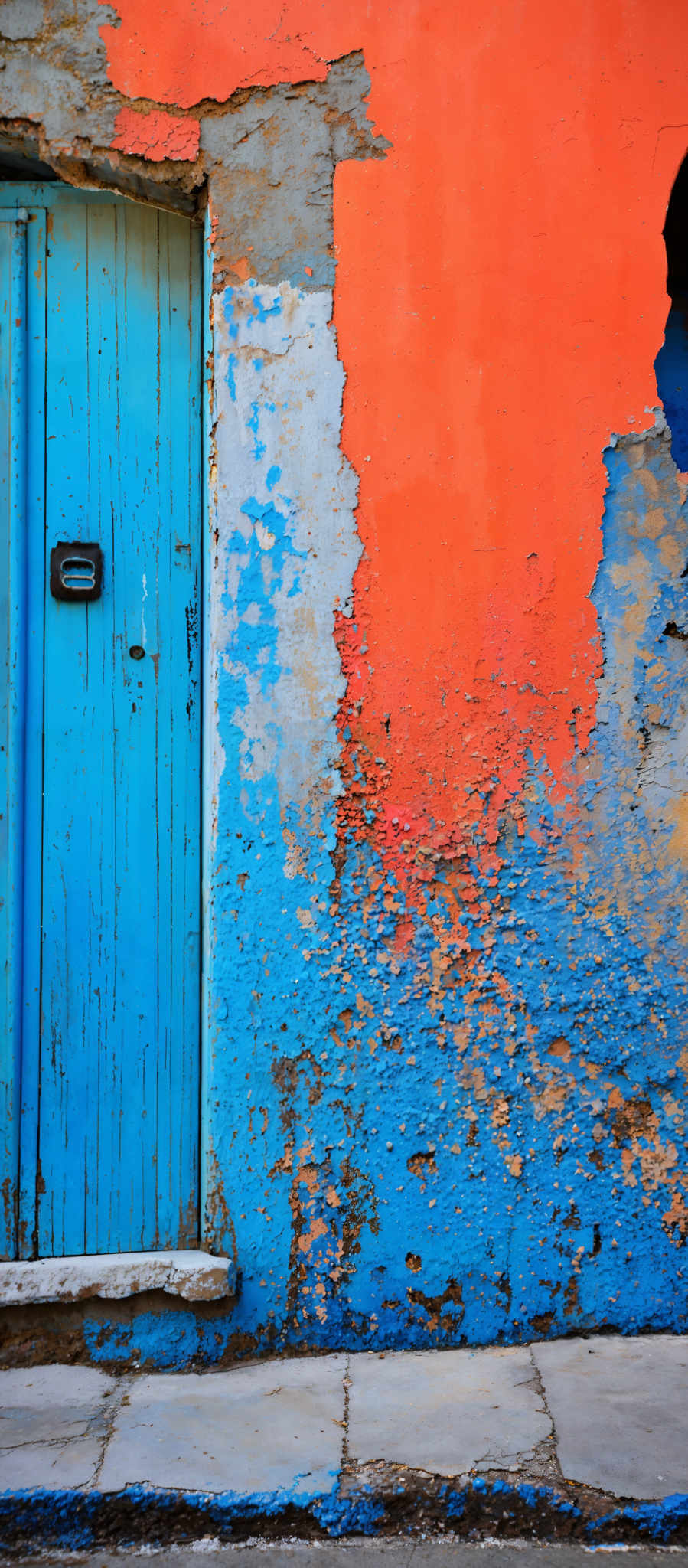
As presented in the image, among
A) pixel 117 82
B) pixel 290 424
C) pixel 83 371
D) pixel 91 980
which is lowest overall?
pixel 91 980

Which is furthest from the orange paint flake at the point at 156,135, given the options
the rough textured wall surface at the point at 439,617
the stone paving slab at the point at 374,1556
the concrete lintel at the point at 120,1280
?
the stone paving slab at the point at 374,1556

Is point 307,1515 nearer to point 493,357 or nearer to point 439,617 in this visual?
point 439,617

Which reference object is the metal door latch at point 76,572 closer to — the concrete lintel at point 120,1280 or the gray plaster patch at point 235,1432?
the concrete lintel at point 120,1280

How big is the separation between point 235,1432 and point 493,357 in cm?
241

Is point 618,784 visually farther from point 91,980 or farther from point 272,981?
point 91,980

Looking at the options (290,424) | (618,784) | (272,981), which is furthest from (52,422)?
(618,784)

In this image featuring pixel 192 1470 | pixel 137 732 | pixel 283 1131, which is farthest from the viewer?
pixel 137 732

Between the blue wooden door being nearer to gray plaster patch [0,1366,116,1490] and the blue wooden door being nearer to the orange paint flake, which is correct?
the orange paint flake

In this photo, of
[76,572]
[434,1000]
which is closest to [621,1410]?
[434,1000]

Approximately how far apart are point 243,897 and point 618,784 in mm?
945

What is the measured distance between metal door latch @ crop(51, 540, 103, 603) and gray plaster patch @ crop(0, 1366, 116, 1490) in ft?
5.88

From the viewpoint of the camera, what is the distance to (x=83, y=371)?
240 cm

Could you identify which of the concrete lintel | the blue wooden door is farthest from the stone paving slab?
the blue wooden door

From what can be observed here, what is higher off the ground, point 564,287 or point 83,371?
point 564,287
